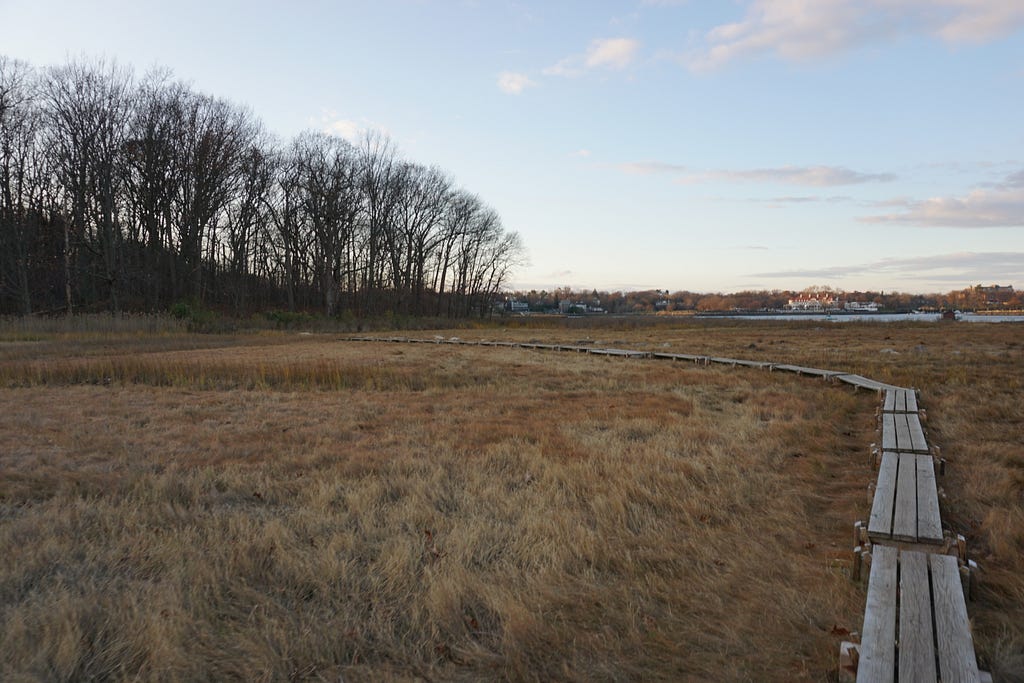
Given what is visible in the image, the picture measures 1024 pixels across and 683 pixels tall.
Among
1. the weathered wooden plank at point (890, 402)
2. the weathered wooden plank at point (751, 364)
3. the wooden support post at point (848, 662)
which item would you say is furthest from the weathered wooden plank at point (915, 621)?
the weathered wooden plank at point (751, 364)

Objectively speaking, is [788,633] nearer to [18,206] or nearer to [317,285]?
[18,206]

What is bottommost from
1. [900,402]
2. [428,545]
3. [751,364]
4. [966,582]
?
[428,545]

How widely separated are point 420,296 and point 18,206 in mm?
32743

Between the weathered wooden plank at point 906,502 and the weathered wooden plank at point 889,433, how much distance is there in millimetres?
408

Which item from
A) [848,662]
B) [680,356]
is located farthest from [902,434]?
[680,356]

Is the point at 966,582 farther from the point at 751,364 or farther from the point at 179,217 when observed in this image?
the point at 179,217

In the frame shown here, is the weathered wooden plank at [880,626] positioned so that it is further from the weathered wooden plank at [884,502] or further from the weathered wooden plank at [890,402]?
the weathered wooden plank at [890,402]

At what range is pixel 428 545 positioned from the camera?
4.09 meters

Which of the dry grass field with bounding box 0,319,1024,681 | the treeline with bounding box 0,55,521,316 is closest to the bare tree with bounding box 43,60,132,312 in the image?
the treeline with bounding box 0,55,521,316

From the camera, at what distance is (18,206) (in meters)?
33.2

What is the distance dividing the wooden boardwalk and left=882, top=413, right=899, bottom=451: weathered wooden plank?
593 mm

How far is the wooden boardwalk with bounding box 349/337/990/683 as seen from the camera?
246cm

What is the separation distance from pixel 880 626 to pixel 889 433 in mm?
4629

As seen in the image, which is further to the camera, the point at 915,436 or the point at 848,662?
the point at 915,436
